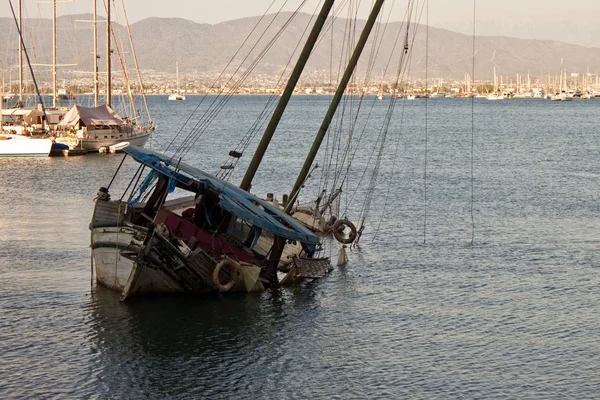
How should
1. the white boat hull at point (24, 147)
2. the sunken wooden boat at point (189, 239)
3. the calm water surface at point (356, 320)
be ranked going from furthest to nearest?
1. the white boat hull at point (24, 147)
2. the sunken wooden boat at point (189, 239)
3. the calm water surface at point (356, 320)

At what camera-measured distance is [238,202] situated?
37.8 m

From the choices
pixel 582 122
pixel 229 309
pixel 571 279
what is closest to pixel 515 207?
pixel 571 279

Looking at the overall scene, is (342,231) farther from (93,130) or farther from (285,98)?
(93,130)

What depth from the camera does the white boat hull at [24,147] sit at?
9388 cm

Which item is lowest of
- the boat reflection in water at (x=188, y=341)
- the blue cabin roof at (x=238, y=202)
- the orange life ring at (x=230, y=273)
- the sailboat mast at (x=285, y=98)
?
the boat reflection in water at (x=188, y=341)

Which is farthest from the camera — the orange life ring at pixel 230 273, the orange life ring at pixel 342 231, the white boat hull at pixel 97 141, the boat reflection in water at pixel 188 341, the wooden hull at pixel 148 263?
the white boat hull at pixel 97 141

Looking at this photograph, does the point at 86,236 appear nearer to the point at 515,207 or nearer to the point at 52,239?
the point at 52,239

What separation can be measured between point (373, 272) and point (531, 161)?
199 feet

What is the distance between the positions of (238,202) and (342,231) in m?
13.5

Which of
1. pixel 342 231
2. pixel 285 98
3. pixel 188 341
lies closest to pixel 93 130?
pixel 342 231

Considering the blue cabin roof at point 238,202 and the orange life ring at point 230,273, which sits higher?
the blue cabin roof at point 238,202

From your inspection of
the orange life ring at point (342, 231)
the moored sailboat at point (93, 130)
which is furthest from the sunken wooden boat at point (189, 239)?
the moored sailboat at point (93, 130)

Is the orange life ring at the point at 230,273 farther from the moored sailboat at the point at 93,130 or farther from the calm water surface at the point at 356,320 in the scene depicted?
the moored sailboat at the point at 93,130

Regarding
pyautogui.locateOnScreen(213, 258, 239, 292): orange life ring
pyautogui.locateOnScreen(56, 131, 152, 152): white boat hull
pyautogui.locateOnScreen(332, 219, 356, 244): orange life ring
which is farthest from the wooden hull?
pyautogui.locateOnScreen(56, 131, 152, 152): white boat hull
